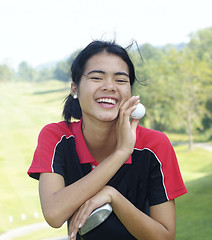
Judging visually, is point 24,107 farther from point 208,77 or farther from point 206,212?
point 206,212

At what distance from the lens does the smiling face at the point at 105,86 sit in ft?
7.59

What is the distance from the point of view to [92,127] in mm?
2451

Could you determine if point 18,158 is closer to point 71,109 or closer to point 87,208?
point 71,109

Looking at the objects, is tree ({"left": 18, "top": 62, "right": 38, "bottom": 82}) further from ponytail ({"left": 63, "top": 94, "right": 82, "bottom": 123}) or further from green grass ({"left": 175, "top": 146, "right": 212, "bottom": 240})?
ponytail ({"left": 63, "top": 94, "right": 82, "bottom": 123})

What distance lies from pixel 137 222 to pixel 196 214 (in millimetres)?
12285

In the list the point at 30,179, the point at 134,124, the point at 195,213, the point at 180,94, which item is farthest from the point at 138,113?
the point at 180,94

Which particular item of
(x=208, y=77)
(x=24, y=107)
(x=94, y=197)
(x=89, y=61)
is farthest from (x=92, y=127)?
(x=24, y=107)

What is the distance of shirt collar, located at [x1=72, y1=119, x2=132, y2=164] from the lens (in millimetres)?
2412

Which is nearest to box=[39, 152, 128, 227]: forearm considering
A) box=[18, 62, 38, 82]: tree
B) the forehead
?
the forehead

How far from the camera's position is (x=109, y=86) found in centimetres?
229

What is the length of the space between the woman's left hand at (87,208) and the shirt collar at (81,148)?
36cm

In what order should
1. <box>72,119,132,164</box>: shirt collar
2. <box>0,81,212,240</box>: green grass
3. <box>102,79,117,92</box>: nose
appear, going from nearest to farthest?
<box>102,79,117,92</box>: nose < <box>72,119,132,164</box>: shirt collar < <box>0,81,212,240</box>: green grass

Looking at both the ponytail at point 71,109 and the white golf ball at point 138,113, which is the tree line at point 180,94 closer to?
the ponytail at point 71,109

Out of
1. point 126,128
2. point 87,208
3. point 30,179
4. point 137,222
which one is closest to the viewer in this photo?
point 87,208
